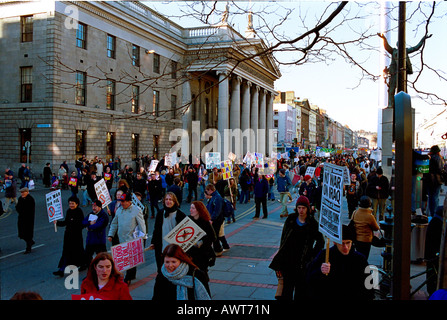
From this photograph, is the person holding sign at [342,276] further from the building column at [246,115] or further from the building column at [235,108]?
the building column at [246,115]

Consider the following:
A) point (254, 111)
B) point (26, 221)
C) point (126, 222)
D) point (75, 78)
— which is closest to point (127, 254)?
point (126, 222)

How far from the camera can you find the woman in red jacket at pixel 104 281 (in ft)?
12.9

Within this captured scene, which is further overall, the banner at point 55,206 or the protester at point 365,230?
the banner at point 55,206

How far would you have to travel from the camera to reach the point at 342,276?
4.04m

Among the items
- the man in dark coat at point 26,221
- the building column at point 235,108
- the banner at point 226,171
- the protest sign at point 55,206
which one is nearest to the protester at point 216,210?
the protest sign at point 55,206

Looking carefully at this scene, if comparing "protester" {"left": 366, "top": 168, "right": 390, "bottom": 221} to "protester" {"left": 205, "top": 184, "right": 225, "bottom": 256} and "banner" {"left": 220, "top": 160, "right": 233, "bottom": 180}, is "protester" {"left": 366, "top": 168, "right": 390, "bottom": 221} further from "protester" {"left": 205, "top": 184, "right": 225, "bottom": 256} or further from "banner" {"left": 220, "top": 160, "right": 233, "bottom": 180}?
"protester" {"left": 205, "top": 184, "right": 225, "bottom": 256}

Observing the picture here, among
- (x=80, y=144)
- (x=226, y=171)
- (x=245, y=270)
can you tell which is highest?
(x=80, y=144)

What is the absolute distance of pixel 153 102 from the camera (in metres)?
39.1

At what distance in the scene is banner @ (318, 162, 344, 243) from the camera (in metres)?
4.11

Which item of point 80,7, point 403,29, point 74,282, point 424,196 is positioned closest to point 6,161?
point 80,7

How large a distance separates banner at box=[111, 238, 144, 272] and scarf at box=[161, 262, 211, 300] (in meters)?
1.99

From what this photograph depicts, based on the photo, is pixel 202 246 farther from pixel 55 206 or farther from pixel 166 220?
pixel 55 206

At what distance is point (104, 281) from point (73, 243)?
4402mm

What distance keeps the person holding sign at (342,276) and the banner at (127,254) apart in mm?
2880
